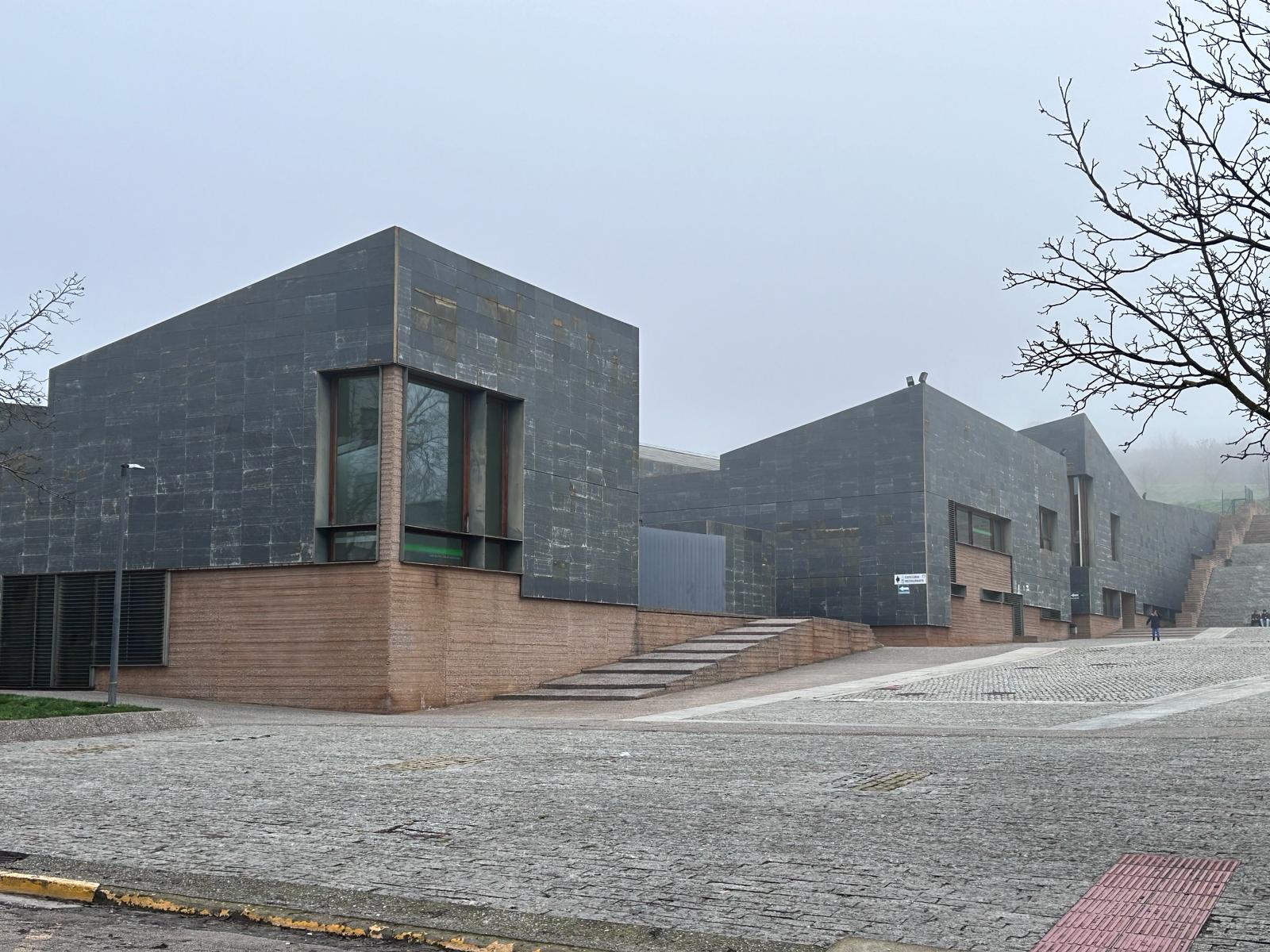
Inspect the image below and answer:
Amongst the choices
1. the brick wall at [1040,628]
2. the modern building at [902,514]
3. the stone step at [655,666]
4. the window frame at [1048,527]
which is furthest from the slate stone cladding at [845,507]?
the stone step at [655,666]

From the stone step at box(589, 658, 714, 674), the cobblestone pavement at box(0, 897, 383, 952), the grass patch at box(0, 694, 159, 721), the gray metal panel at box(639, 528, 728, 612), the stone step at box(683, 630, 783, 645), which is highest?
the gray metal panel at box(639, 528, 728, 612)

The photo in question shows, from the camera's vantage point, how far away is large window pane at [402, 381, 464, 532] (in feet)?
82.8

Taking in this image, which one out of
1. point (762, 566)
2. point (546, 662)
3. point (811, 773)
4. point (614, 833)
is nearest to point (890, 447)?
point (762, 566)

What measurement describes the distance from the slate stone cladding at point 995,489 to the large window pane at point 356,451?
86.2ft

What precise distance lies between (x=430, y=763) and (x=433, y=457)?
1319 centimetres

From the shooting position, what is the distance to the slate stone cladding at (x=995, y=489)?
46.6m

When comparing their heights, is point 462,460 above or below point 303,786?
above

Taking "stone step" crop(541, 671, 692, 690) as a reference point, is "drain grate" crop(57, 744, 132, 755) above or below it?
below

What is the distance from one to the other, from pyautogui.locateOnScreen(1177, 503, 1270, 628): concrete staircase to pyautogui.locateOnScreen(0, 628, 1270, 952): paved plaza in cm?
6716

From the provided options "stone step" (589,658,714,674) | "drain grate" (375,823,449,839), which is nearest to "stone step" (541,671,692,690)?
"stone step" (589,658,714,674)

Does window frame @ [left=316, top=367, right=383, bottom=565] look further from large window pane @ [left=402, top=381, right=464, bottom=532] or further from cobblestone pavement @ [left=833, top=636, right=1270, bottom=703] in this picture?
cobblestone pavement @ [left=833, top=636, right=1270, bottom=703]

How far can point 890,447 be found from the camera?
46781mm

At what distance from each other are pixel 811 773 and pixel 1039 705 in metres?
10.8

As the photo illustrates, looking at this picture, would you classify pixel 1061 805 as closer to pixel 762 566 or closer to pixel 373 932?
pixel 373 932
